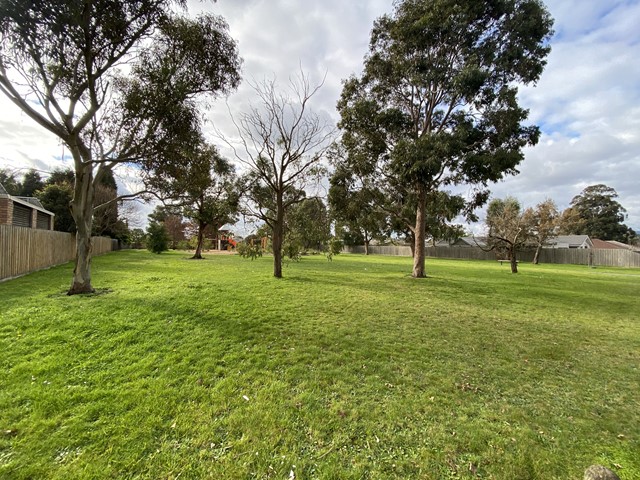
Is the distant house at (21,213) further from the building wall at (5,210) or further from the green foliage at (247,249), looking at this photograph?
the green foliage at (247,249)

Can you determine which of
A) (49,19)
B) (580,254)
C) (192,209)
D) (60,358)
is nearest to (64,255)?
(192,209)

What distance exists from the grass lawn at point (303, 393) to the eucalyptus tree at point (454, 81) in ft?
21.8

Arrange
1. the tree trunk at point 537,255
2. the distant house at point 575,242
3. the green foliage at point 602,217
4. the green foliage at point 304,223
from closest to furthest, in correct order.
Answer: the green foliage at point 304,223 → the tree trunk at point 537,255 → the distant house at point 575,242 → the green foliage at point 602,217

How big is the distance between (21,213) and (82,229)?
1553 centimetres

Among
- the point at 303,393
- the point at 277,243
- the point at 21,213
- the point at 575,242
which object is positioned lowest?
the point at 303,393

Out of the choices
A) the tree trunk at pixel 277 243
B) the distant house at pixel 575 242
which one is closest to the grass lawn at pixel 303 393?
the tree trunk at pixel 277 243

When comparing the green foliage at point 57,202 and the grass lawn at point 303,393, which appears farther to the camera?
the green foliage at point 57,202

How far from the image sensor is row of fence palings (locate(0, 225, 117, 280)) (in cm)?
952

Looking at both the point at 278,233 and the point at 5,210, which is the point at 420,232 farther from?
the point at 5,210

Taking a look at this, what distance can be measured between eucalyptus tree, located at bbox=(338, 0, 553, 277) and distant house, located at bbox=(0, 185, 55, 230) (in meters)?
18.5

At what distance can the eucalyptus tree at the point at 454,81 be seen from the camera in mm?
10516

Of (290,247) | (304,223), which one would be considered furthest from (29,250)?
(304,223)

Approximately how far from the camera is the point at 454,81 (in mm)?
10414

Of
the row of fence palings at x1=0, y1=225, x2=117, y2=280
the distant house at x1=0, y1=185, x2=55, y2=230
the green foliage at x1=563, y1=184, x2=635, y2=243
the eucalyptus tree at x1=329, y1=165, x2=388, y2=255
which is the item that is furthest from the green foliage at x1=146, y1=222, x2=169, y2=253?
the green foliage at x1=563, y1=184, x2=635, y2=243
